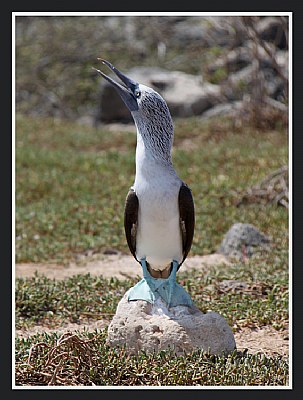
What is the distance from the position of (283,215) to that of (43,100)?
10740 millimetres

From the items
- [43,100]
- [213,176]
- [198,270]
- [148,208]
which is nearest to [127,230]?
[148,208]

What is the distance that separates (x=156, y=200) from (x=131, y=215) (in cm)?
24

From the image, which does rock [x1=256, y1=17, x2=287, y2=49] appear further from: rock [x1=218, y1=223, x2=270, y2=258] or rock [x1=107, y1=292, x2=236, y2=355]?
rock [x1=107, y1=292, x2=236, y2=355]

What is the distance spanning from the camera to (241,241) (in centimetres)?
780

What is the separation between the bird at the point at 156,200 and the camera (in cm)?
492

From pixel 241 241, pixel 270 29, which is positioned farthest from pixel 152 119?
pixel 270 29

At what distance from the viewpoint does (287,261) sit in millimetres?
7480

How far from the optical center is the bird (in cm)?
492

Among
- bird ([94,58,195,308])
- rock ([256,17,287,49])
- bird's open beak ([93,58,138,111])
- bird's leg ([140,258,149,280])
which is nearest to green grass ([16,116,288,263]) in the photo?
rock ([256,17,287,49])

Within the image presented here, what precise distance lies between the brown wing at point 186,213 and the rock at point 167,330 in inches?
18.2

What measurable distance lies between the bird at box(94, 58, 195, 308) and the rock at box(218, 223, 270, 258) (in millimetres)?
2665

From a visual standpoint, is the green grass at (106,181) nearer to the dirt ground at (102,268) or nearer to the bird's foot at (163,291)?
the dirt ground at (102,268)

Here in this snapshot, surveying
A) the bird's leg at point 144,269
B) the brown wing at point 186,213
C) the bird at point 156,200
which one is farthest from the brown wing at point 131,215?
the brown wing at point 186,213

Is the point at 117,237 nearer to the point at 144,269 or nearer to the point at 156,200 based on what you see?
the point at 144,269
